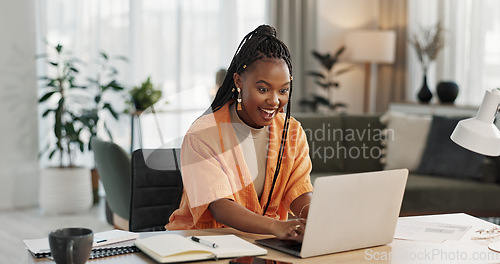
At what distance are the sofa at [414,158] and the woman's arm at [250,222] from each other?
2309 millimetres

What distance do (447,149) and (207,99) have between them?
7.61 ft

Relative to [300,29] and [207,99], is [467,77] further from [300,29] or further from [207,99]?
[207,99]

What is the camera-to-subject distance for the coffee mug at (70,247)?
1.24 m

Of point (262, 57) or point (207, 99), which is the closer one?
point (262, 57)

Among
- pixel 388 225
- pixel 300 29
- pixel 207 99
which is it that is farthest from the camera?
pixel 300 29

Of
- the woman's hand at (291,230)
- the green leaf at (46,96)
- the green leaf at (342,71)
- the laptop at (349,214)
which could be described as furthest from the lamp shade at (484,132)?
the green leaf at (342,71)

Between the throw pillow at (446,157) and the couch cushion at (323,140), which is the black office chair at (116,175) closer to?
the couch cushion at (323,140)

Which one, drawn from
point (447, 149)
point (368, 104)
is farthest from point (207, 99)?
point (368, 104)

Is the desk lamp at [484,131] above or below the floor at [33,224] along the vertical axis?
above

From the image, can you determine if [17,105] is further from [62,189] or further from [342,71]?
[342,71]

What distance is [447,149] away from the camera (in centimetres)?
411

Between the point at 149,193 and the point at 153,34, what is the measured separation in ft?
9.57

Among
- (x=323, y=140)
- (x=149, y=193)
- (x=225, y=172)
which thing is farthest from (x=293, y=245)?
(x=323, y=140)

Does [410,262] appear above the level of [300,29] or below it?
below
